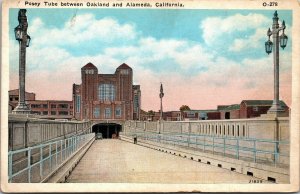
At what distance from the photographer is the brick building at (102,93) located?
18.1 feet

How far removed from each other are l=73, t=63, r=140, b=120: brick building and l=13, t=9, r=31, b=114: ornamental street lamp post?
64cm

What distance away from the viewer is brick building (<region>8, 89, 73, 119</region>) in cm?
496

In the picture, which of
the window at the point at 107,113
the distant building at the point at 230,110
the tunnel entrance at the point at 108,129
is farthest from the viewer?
the tunnel entrance at the point at 108,129

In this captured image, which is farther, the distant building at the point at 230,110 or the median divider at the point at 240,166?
the distant building at the point at 230,110

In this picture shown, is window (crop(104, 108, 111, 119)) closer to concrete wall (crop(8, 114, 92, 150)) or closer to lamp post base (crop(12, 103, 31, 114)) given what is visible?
Result: concrete wall (crop(8, 114, 92, 150))

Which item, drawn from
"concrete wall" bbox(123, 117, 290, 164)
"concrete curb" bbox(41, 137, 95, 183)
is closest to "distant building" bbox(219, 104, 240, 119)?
"concrete wall" bbox(123, 117, 290, 164)

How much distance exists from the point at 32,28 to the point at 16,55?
32 cm

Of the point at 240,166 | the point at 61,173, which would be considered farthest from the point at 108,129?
the point at 61,173

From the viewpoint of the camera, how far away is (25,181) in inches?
178

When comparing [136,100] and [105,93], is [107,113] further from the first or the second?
[136,100]

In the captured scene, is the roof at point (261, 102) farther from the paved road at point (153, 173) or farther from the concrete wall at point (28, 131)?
the concrete wall at point (28, 131)

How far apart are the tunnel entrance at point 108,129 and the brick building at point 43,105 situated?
2711 mm

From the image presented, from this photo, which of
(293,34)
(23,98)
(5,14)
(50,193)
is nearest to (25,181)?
(50,193)

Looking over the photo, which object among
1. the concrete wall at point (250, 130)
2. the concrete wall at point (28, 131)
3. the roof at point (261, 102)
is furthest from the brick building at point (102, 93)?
the roof at point (261, 102)
